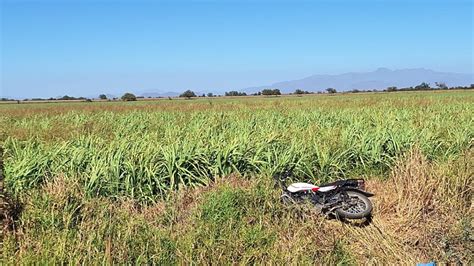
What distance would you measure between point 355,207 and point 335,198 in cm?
27

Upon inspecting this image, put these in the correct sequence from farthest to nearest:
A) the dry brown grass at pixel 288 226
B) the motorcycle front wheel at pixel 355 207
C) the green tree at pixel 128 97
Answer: the green tree at pixel 128 97, the motorcycle front wheel at pixel 355 207, the dry brown grass at pixel 288 226

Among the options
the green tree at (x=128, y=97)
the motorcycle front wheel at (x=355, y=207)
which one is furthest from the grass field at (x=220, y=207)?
the green tree at (x=128, y=97)

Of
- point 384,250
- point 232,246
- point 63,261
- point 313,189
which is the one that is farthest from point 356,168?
point 63,261

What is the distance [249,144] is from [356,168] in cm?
172

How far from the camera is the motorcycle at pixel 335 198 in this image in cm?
486

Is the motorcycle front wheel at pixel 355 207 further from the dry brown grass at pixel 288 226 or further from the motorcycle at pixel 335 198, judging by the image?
the dry brown grass at pixel 288 226

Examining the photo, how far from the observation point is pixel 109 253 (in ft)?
12.4

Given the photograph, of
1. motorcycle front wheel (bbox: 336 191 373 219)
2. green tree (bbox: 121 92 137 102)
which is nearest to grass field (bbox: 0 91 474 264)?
motorcycle front wheel (bbox: 336 191 373 219)

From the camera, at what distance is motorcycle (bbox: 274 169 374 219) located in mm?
4859

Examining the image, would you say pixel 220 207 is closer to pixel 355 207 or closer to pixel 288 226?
pixel 288 226

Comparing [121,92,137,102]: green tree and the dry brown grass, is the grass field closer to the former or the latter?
the dry brown grass

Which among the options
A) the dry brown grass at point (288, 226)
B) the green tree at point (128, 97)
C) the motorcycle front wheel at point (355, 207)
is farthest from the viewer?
the green tree at point (128, 97)

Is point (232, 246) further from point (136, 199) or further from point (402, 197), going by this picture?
point (402, 197)

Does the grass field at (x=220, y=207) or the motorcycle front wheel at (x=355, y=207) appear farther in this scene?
the motorcycle front wheel at (x=355, y=207)
